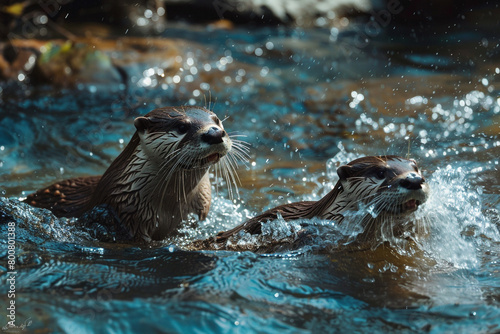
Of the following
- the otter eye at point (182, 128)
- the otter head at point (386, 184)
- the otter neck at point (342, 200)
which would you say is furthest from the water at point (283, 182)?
the otter eye at point (182, 128)

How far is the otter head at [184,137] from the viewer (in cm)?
361

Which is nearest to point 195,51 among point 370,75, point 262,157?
point 370,75

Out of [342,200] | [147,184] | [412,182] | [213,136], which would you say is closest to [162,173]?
[147,184]

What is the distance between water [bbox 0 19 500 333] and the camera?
2961 millimetres

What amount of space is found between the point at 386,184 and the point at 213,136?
97 cm

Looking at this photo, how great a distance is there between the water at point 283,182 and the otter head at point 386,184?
19 centimetres

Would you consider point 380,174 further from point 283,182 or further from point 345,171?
point 283,182

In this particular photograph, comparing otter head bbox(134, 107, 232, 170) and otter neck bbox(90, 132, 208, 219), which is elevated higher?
otter head bbox(134, 107, 232, 170)

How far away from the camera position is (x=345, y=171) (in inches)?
138

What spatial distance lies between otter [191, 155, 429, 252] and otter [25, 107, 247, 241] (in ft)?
1.70

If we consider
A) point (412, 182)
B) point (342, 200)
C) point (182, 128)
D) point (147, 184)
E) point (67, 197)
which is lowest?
point (67, 197)

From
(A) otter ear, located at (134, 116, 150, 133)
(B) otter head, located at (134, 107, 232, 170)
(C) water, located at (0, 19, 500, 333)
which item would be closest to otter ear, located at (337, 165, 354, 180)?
(C) water, located at (0, 19, 500, 333)

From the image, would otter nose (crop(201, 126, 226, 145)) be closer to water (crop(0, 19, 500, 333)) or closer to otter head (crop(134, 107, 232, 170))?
otter head (crop(134, 107, 232, 170))

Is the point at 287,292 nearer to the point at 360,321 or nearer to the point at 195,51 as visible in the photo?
the point at 360,321
